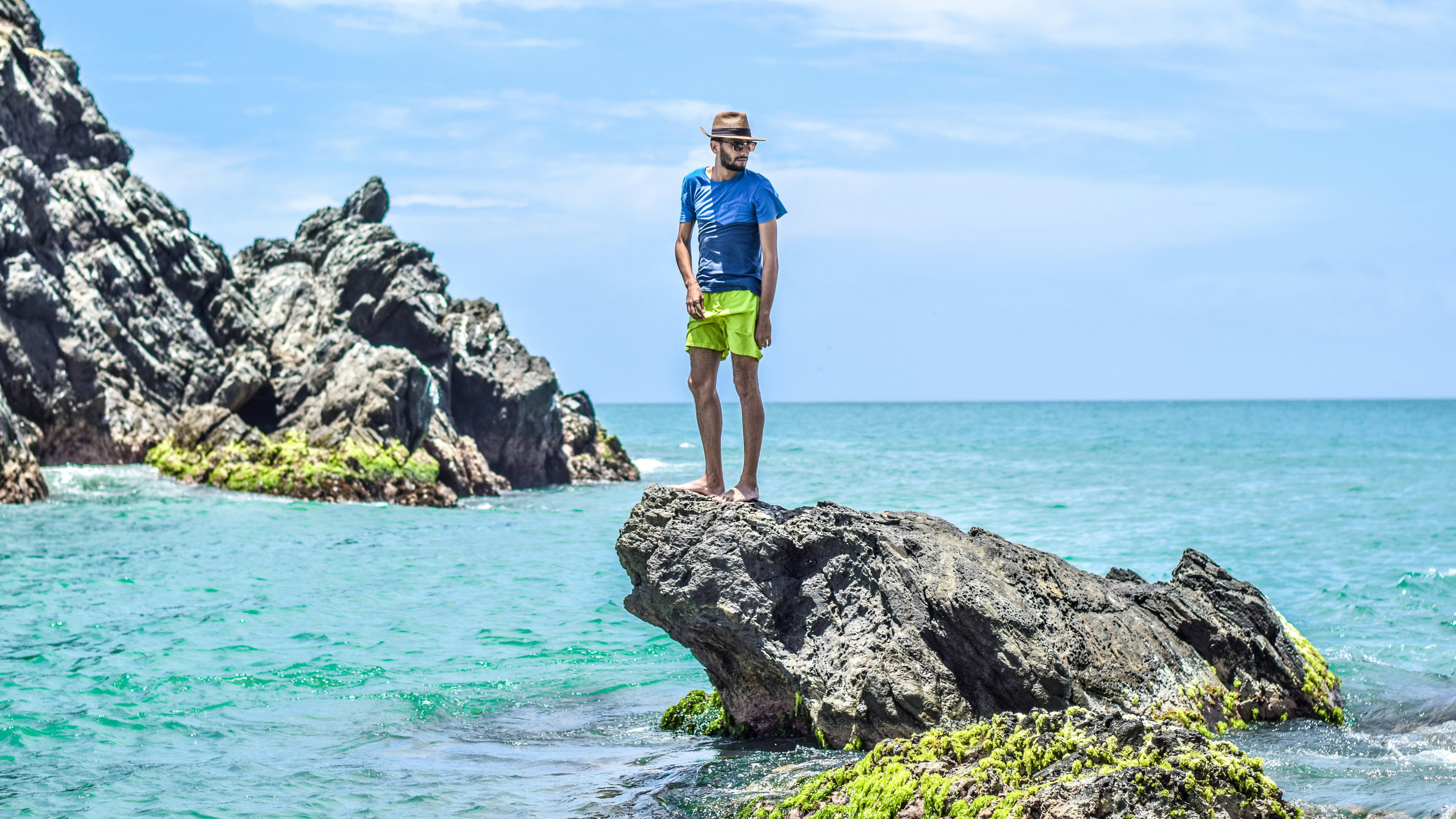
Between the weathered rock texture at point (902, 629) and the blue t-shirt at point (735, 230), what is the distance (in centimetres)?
159

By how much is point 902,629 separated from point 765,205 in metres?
2.95

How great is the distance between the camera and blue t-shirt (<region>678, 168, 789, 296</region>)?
774 centimetres

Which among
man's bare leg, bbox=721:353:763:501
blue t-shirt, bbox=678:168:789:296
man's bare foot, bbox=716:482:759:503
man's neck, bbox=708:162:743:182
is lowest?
man's bare foot, bbox=716:482:759:503

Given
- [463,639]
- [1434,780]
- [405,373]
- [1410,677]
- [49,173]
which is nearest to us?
[1434,780]

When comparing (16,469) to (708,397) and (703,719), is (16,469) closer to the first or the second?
(703,719)

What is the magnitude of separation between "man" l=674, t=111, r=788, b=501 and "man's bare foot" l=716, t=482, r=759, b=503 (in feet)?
0.77

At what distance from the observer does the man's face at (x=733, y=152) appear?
773 cm

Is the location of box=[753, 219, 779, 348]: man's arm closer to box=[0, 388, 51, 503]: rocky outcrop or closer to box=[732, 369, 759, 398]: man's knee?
box=[732, 369, 759, 398]: man's knee

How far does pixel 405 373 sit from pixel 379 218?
11878 mm

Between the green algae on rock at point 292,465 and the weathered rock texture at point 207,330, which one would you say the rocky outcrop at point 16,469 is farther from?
the green algae on rock at point 292,465

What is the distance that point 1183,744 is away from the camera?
5.38m

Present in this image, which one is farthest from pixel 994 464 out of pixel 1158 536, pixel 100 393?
pixel 100 393

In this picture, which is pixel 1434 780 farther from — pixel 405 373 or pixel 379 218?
pixel 379 218

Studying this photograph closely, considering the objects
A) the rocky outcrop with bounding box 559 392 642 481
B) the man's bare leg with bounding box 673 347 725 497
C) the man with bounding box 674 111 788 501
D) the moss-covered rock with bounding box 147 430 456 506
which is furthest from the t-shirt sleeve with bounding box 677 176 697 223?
the rocky outcrop with bounding box 559 392 642 481
